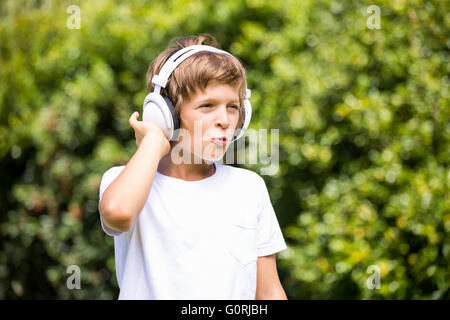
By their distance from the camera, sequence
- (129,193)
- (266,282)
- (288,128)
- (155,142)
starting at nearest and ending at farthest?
(129,193) → (155,142) → (266,282) → (288,128)

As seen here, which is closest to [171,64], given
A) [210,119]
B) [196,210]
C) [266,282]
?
[210,119]

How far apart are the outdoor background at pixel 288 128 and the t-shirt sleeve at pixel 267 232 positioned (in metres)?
1.70

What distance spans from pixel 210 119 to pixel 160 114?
5.5 inches

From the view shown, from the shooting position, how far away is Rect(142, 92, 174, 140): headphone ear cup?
5.61 ft

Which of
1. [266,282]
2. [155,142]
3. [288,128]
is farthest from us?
[288,128]

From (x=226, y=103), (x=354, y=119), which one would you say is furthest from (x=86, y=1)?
(x=226, y=103)

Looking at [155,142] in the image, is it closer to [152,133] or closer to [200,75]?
[152,133]

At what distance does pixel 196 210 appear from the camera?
1709 millimetres

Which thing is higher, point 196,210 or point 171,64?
point 171,64

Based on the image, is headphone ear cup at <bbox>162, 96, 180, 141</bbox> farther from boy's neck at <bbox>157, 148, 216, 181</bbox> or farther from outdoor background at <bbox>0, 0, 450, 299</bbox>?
outdoor background at <bbox>0, 0, 450, 299</bbox>

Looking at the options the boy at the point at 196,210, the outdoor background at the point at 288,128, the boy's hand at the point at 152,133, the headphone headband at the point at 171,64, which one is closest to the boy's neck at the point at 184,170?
the boy at the point at 196,210

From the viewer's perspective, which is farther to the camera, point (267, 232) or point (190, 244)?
point (267, 232)

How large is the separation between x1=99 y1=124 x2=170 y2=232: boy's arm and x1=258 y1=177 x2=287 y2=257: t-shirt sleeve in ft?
1.24

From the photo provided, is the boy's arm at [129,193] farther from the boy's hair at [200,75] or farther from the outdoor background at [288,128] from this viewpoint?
the outdoor background at [288,128]
